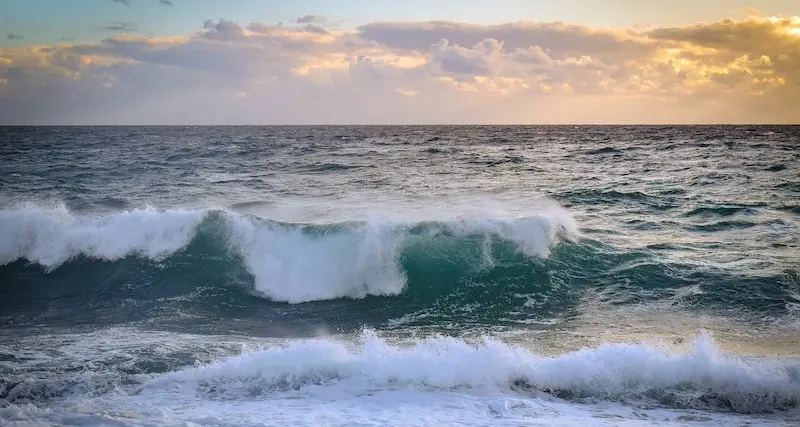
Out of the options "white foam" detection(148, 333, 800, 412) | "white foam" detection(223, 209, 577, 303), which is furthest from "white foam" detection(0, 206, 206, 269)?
"white foam" detection(148, 333, 800, 412)

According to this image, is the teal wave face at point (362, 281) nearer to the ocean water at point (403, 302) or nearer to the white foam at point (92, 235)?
the ocean water at point (403, 302)

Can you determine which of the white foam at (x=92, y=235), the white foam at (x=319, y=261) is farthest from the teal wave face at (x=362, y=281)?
the white foam at (x=92, y=235)

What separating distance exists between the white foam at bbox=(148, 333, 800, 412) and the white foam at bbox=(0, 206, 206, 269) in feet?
24.0

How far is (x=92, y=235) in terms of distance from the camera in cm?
1409

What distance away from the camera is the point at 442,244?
13.2 metres

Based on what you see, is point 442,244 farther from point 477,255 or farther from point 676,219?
point 676,219

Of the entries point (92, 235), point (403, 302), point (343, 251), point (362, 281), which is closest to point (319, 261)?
point (343, 251)

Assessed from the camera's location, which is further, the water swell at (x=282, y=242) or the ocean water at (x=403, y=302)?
the water swell at (x=282, y=242)

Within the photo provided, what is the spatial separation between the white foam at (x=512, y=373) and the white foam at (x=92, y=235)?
7307 millimetres

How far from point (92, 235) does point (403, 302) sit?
8135 mm

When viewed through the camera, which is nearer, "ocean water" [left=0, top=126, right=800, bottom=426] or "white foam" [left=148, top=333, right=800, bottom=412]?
"ocean water" [left=0, top=126, right=800, bottom=426]

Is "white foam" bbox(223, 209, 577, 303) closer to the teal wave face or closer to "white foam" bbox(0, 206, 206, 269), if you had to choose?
the teal wave face

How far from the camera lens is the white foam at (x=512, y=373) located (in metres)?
6.92

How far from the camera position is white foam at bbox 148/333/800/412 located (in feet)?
22.7
